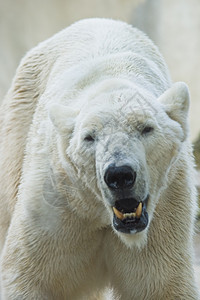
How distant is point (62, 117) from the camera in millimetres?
3062

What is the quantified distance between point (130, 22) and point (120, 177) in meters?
6.41

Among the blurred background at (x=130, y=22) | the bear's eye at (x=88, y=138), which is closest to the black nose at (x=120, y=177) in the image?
the bear's eye at (x=88, y=138)

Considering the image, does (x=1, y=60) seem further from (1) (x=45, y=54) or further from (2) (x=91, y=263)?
(2) (x=91, y=263)

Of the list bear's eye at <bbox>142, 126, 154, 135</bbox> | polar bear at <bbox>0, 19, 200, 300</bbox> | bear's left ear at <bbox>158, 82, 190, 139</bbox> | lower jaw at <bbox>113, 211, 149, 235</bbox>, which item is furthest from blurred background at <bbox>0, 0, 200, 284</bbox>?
lower jaw at <bbox>113, 211, 149, 235</bbox>

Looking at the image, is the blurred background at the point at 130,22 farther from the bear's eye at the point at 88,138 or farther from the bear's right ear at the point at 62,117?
the bear's eye at the point at 88,138

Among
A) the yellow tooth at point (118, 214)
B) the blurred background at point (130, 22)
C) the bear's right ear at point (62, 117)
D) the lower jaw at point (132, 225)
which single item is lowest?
the lower jaw at point (132, 225)

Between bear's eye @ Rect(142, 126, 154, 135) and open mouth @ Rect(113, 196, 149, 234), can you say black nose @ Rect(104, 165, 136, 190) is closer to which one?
open mouth @ Rect(113, 196, 149, 234)

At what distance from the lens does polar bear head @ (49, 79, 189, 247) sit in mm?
2711

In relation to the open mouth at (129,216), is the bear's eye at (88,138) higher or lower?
higher

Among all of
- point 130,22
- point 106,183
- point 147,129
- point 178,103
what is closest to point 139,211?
point 106,183

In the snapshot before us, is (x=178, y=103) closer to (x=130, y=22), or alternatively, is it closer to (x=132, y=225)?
(x=132, y=225)

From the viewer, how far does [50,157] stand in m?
3.30

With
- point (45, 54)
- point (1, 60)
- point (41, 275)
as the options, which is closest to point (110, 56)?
point (45, 54)

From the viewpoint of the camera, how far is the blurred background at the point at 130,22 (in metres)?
8.74
